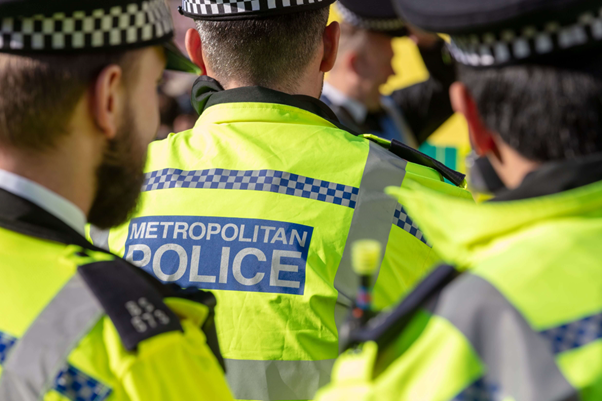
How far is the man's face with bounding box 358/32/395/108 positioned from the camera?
14.5 feet

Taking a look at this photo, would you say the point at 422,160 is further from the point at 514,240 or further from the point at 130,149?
the point at 514,240

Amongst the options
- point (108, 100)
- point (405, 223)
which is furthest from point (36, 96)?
point (405, 223)

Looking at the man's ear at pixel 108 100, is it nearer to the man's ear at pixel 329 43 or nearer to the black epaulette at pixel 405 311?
the black epaulette at pixel 405 311

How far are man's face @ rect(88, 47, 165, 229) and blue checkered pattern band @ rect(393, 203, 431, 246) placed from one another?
2.47 feet

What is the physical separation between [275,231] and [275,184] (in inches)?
5.3

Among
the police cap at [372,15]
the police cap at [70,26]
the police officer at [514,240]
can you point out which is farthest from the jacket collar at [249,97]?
the police cap at [372,15]

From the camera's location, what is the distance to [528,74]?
3.82 ft

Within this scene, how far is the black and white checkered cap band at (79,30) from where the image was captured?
4.44 ft

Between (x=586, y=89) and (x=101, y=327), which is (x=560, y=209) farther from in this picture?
(x=101, y=327)

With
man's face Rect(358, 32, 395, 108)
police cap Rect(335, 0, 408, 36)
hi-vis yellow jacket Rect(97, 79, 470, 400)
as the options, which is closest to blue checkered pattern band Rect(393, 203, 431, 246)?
hi-vis yellow jacket Rect(97, 79, 470, 400)

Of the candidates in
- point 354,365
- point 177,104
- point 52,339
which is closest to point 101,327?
point 52,339

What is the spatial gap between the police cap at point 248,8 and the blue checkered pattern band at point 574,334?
1474 mm

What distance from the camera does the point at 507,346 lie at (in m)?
1.03

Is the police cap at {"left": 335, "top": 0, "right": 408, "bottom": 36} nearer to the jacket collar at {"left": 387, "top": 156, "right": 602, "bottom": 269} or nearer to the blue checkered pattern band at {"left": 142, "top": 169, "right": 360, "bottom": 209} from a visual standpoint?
the blue checkered pattern band at {"left": 142, "top": 169, "right": 360, "bottom": 209}
